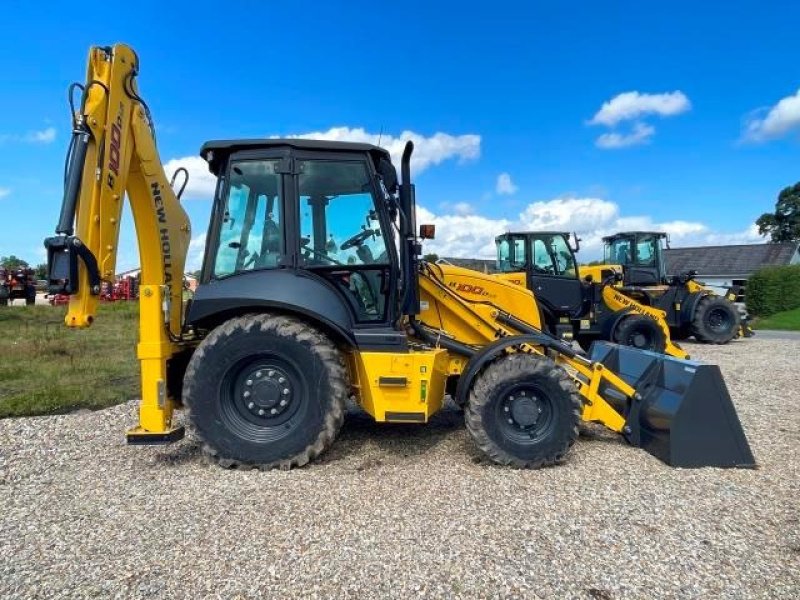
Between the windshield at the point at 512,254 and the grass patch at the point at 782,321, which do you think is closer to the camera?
the windshield at the point at 512,254

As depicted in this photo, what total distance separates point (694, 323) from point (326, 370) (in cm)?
1392

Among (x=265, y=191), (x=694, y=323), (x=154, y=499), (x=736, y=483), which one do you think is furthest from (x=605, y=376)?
(x=694, y=323)

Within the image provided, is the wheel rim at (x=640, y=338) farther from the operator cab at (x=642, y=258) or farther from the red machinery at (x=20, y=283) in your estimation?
the red machinery at (x=20, y=283)

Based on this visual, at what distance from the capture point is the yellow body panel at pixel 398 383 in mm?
4852

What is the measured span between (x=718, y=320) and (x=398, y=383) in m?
14.0

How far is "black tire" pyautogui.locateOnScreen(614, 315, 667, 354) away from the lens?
516 inches

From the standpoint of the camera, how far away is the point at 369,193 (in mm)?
5105

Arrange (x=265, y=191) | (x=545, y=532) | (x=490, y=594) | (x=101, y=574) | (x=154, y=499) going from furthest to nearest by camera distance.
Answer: (x=265, y=191) < (x=154, y=499) < (x=545, y=532) < (x=101, y=574) < (x=490, y=594)

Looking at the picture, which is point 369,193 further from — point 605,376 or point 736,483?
point 736,483

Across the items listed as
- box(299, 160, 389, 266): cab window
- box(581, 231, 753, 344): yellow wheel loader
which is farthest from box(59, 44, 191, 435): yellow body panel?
box(581, 231, 753, 344): yellow wheel loader

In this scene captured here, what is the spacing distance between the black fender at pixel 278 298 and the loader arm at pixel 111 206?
1.30ft

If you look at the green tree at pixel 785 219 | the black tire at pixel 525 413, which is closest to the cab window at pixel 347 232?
the black tire at pixel 525 413

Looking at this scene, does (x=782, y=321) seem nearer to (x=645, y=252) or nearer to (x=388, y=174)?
(x=645, y=252)

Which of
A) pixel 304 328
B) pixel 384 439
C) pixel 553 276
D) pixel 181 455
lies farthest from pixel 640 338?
pixel 181 455
